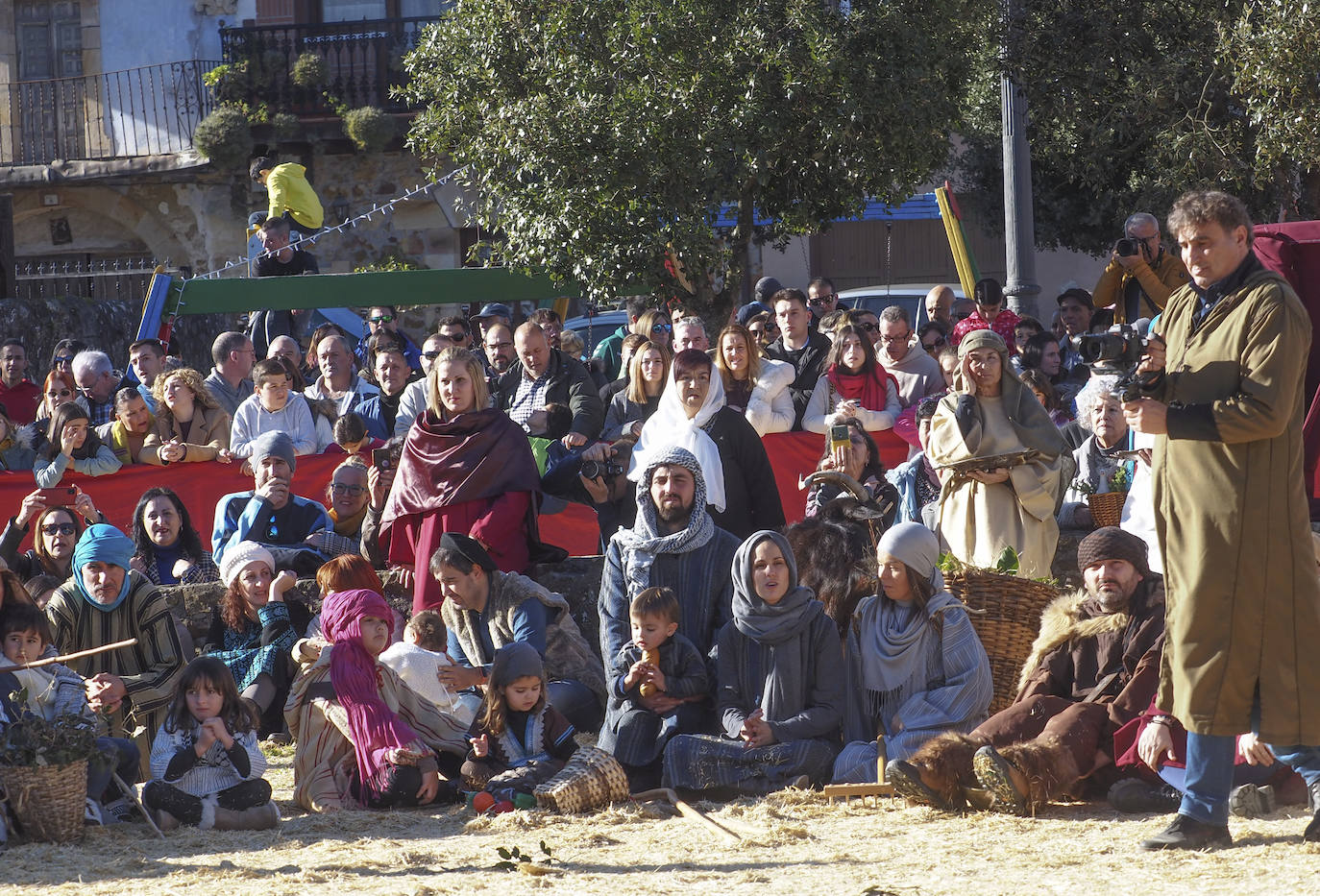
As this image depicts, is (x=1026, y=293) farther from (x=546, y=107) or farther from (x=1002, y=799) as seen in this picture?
(x=1002, y=799)

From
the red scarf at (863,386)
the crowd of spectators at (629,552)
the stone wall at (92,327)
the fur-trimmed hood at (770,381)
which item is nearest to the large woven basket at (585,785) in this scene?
the crowd of spectators at (629,552)

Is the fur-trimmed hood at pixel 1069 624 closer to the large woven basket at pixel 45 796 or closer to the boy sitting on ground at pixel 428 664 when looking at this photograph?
the boy sitting on ground at pixel 428 664

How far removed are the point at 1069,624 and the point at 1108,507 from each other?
5.40ft

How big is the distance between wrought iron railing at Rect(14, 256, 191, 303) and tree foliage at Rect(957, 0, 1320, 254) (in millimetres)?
9952

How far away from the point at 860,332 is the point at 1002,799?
11.9 ft

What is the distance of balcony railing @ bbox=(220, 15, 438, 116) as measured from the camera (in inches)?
753

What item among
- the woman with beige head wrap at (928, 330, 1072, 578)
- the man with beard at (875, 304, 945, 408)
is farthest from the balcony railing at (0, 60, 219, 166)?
the woman with beige head wrap at (928, 330, 1072, 578)

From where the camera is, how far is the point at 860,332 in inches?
351

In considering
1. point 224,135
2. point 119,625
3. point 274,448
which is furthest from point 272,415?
point 224,135

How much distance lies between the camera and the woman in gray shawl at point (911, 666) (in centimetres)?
639

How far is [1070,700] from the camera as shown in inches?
248

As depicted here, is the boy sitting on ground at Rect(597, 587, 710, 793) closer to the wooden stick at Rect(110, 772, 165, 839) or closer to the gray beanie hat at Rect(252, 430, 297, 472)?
the wooden stick at Rect(110, 772, 165, 839)

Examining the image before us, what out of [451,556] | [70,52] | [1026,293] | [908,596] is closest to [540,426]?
[451,556]

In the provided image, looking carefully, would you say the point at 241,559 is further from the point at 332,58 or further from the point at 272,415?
the point at 332,58
